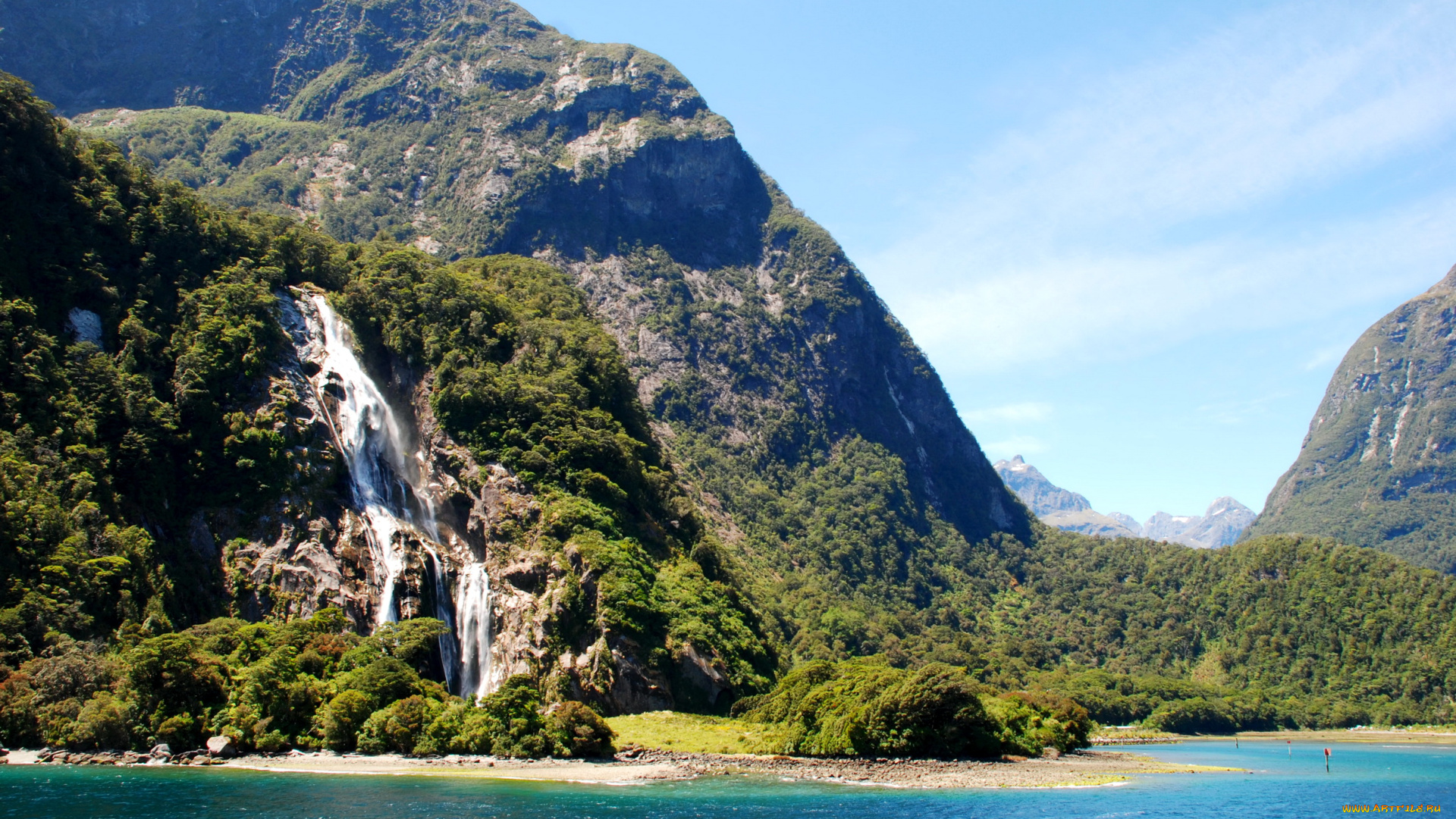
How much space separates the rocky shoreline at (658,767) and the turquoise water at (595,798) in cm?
206

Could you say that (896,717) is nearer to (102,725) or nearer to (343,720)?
(343,720)

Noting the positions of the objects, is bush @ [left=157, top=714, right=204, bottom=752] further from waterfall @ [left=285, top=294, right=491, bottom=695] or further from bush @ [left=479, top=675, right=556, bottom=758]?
waterfall @ [left=285, top=294, right=491, bottom=695]

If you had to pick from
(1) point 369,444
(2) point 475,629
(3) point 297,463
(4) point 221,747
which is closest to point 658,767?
(4) point 221,747

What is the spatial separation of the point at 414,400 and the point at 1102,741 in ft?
282

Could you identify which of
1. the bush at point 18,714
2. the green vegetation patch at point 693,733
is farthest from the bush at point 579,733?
the bush at point 18,714

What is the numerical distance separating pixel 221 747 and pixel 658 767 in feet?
86.3

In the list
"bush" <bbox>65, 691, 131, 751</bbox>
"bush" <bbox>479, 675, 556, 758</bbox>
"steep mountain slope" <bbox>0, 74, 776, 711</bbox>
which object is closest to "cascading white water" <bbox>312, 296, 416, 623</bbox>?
"steep mountain slope" <bbox>0, 74, 776, 711</bbox>

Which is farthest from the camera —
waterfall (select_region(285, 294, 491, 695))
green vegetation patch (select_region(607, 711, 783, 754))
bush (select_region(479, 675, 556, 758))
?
waterfall (select_region(285, 294, 491, 695))

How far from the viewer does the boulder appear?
56281 millimetres

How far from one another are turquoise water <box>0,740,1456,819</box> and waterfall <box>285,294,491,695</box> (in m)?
25.5

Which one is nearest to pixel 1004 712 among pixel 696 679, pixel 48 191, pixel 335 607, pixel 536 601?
pixel 696 679

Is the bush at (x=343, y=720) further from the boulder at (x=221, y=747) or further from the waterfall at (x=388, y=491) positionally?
the waterfall at (x=388, y=491)

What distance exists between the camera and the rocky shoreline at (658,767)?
5428 centimetres

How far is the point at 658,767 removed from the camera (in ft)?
194
